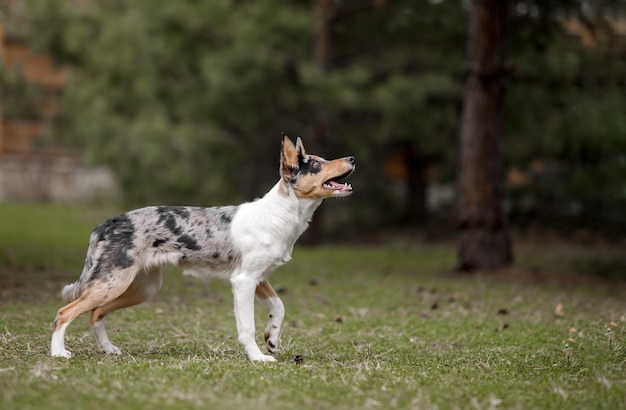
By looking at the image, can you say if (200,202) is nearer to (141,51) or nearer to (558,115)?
(141,51)

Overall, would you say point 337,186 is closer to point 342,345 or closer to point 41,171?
point 342,345

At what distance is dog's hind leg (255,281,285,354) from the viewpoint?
20.7 feet

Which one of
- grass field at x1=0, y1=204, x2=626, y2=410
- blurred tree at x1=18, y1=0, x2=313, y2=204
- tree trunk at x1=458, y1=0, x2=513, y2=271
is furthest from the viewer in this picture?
blurred tree at x1=18, y1=0, x2=313, y2=204

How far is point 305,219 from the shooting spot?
6355 millimetres

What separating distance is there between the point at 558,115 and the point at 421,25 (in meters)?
3.16

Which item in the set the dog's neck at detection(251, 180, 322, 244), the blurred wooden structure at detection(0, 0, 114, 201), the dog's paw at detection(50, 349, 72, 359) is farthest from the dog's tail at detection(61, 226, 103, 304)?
the blurred wooden structure at detection(0, 0, 114, 201)

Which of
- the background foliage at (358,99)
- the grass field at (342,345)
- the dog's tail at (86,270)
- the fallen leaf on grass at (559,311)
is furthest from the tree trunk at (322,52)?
the dog's tail at (86,270)

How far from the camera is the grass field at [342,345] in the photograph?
4.91m

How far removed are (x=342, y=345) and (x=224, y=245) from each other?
1446mm

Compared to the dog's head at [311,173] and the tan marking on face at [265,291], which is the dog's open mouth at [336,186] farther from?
the tan marking on face at [265,291]

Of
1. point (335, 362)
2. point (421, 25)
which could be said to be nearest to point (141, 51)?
point (421, 25)

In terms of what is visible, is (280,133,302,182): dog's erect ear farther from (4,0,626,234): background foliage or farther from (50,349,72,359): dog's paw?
(4,0,626,234): background foliage

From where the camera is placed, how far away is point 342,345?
7.00 metres

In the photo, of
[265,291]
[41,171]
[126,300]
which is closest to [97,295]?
[126,300]
